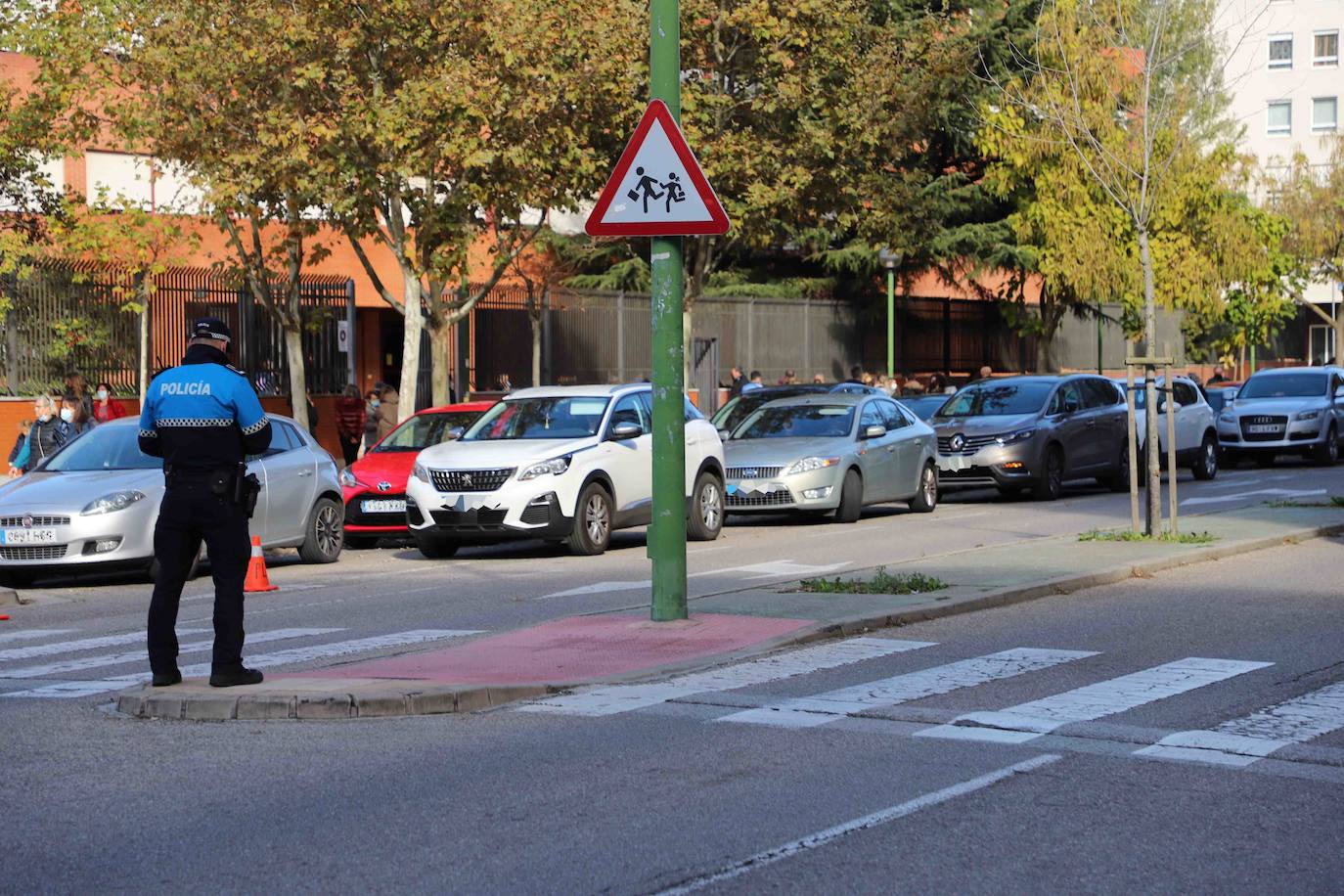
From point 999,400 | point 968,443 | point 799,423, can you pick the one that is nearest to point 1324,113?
point 999,400

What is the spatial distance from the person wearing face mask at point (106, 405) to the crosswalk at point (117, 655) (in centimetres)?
1517

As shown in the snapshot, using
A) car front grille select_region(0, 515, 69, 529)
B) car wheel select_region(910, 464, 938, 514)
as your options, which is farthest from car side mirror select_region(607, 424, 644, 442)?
car wheel select_region(910, 464, 938, 514)

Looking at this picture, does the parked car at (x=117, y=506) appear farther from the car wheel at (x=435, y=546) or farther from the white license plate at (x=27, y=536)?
the car wheel at (x=435, y=546)

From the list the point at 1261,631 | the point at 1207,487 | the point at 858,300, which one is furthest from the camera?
the point at 858,300

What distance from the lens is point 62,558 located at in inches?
633

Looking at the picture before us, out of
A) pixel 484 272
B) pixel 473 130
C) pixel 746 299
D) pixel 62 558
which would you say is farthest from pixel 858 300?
pixel 62 558

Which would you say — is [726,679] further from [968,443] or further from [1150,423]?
[968,443]

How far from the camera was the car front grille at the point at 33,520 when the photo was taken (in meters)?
16.1

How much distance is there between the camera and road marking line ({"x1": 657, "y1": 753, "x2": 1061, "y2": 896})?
5.79m

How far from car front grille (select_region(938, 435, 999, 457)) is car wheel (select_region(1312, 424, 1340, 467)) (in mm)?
10835

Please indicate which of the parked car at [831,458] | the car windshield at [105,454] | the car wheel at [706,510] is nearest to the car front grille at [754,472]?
the parked car at [831,458]

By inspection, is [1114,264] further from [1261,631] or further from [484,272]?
[1261,631]

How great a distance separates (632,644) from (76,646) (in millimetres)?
3892

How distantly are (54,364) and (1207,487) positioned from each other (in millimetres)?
17712
